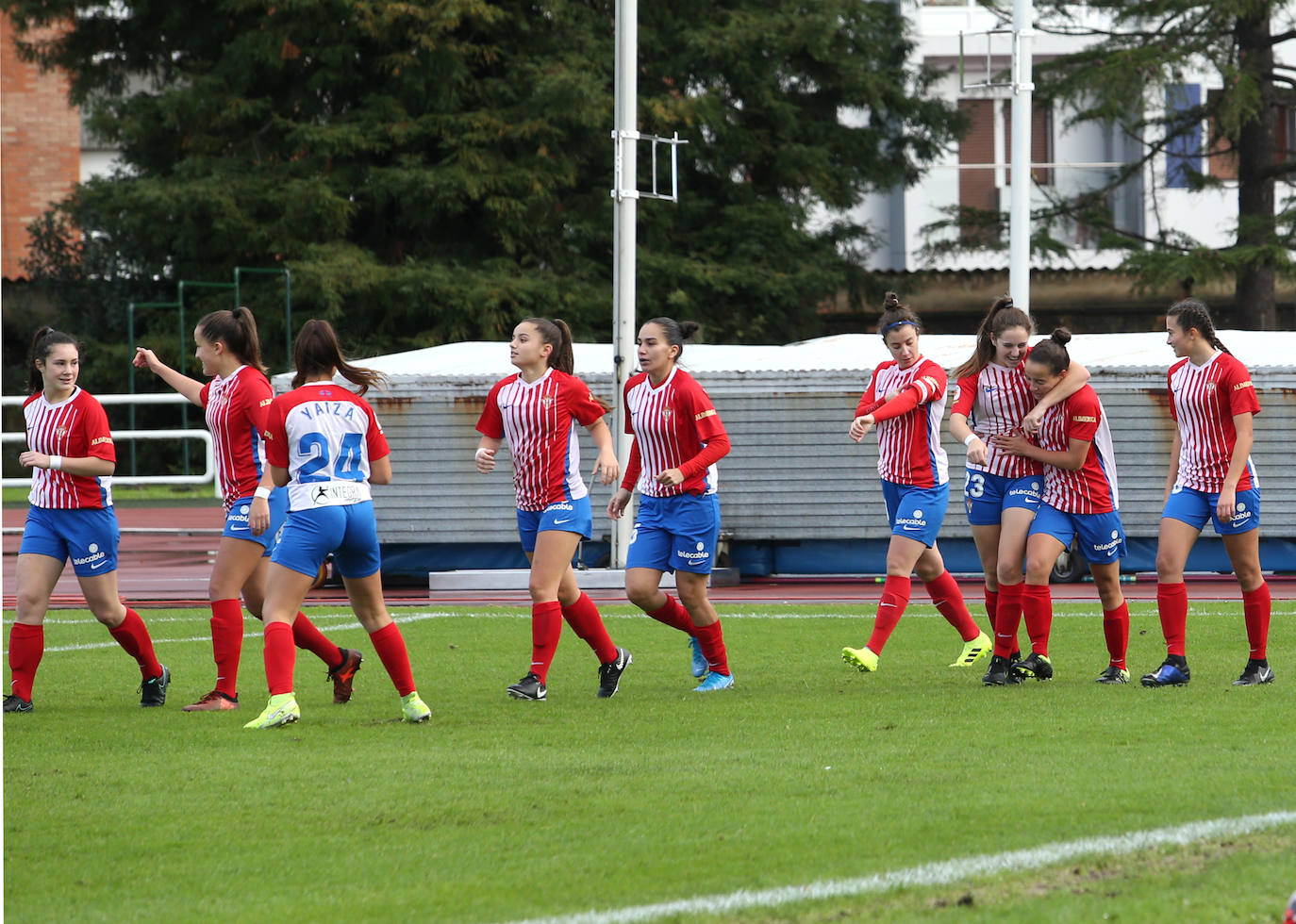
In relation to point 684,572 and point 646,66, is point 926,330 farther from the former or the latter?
point 684,572

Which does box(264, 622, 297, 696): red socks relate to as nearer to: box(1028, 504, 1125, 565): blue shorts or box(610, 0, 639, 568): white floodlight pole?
box(1028, 504, 1125, 565): blue shorts

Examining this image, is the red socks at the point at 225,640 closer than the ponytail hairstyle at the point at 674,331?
Yes

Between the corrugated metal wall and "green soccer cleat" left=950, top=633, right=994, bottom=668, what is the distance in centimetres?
619

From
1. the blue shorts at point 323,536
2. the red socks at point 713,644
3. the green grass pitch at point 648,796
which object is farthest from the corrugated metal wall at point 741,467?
the blue shorts at point 323,536

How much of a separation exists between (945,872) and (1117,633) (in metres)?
4.32

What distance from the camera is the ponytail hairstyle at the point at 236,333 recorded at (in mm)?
8281

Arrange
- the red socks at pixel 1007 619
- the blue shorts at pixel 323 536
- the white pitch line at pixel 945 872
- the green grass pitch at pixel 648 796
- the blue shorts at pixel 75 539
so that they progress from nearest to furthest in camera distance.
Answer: the white pitch line at pixel 945 872 < the green grass pitch at pixel 648 796 < the blue shorts at pixel 323 536 < the blue shorts at pixel 75 539 < the red socks at pixel 1007 619

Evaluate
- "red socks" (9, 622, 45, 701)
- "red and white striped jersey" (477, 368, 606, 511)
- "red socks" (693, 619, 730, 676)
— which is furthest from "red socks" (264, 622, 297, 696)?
"red socks" (693, 619, 730, 676)

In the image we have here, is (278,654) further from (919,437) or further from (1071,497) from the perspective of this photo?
(1071,497)

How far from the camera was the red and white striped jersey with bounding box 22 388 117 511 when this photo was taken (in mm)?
8305

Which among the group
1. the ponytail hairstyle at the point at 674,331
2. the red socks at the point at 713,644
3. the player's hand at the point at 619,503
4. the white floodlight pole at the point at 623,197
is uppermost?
the white floodlight pole at the point at 623,197

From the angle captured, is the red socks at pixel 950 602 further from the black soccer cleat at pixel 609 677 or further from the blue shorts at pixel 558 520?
the blue shorts at pixel 558 520

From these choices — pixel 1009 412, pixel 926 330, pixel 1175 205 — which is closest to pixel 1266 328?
pixel 926 330

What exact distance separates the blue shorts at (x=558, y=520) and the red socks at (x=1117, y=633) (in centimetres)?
271
